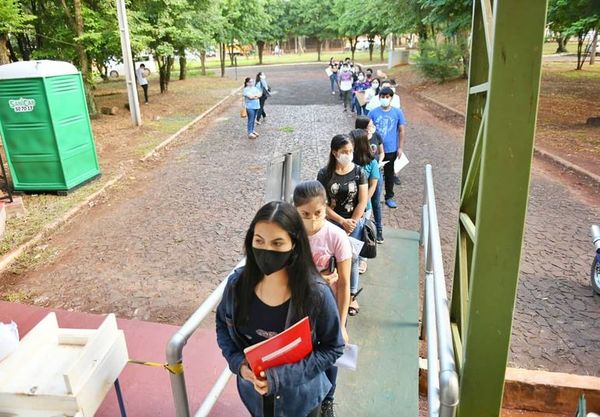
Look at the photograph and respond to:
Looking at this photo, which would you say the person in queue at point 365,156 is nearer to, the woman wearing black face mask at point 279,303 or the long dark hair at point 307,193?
the long dark hair at point 307,193

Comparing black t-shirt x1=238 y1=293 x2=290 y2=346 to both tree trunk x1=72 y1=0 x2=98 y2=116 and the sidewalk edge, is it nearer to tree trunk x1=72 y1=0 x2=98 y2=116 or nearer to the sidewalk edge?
the sidewalk edge

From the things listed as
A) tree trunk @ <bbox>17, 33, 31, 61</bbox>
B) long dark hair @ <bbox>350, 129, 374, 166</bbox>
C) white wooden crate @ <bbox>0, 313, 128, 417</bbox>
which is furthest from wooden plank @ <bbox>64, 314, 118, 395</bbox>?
tree trunk @ <bbox>17, 33, 31, 61</bbox>

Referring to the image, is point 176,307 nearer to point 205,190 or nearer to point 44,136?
point 205,190

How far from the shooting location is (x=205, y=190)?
8.40 metres

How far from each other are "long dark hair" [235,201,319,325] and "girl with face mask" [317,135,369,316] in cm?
194

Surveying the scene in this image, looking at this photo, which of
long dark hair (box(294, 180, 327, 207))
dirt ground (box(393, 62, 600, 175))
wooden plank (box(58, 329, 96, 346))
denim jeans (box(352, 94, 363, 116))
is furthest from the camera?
denim jeans (box(352, 94, 363, 116))

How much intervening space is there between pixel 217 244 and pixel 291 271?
13.8 ft

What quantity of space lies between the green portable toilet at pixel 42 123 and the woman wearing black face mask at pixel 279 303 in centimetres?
715

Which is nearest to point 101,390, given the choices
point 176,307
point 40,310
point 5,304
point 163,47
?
point 176,307

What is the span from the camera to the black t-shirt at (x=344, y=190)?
13.1 ft

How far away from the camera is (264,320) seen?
2010 millimetres

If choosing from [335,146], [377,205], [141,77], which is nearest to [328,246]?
[335,146]

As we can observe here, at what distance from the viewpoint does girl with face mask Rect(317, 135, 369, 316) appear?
3.97 m

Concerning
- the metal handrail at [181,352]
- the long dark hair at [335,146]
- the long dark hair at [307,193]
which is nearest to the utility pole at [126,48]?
the long dark hair at [335,146]
